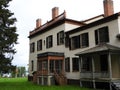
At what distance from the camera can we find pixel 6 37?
105ft

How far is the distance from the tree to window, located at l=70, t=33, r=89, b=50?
9.59 meters

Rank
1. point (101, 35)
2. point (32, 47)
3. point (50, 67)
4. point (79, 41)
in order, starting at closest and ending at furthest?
point (101, 35), point (79, 41), point (50, 67), point (32, 47)

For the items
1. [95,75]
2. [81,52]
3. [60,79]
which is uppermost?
[81,52]

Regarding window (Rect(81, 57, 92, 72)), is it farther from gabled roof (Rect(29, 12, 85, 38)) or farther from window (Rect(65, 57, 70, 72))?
gabled roof (Rect(29, 12, 85, 38))

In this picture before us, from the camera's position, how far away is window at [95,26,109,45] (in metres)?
22.6

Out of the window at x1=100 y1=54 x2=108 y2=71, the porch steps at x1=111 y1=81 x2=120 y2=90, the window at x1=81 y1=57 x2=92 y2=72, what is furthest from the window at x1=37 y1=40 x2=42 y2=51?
the porch steps at x1=111 y1=81 x2=120 y2=90

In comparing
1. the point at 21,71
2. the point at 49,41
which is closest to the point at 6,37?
the point at 49,41

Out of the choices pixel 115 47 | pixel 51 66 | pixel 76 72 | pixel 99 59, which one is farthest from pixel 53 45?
pixel 115 47

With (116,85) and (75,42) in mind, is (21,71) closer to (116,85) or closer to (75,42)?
(75,42)

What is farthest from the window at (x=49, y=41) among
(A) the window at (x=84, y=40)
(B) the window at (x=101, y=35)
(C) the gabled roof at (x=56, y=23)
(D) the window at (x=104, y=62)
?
(D) the window at (x=104, y=62)

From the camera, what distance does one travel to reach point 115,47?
2077 cm

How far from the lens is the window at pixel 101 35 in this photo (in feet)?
74.1

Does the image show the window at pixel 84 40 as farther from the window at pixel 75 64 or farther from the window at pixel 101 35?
the window at pixel 75 64

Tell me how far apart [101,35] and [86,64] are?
421 cm
